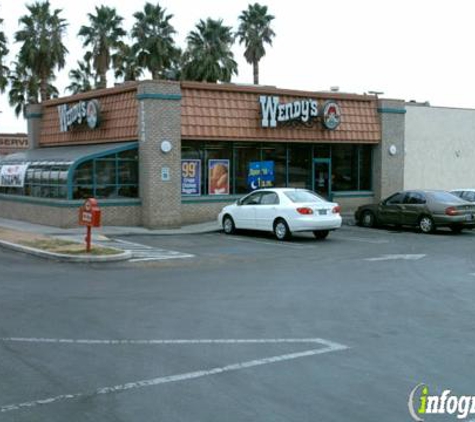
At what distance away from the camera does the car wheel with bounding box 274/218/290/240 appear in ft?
67.9

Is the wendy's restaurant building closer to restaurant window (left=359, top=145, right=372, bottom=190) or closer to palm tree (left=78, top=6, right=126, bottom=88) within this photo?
restaurant window (left=359, top=145, right=372, bottom=190)

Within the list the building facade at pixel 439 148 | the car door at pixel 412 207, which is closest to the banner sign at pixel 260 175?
the car door at pixel 412 207

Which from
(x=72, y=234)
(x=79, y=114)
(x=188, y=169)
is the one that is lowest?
(x=72, y=234)

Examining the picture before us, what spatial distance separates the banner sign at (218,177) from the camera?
26578mm

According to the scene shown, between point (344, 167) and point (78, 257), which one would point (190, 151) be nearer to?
point (344, 167)

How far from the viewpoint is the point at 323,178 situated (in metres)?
30.1

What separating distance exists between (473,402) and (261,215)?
15.6 m

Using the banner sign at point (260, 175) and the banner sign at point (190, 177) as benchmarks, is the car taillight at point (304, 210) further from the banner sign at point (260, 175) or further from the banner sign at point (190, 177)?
the banner sign at point (260, 175)

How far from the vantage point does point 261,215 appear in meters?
21.5

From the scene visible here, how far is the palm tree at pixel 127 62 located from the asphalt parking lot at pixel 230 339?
35.6m

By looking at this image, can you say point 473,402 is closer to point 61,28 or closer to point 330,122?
point 330,122

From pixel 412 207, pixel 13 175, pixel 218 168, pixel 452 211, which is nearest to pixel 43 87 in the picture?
pixel 13 175

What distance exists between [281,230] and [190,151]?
6439mm

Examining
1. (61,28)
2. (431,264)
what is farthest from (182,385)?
(61,28)
